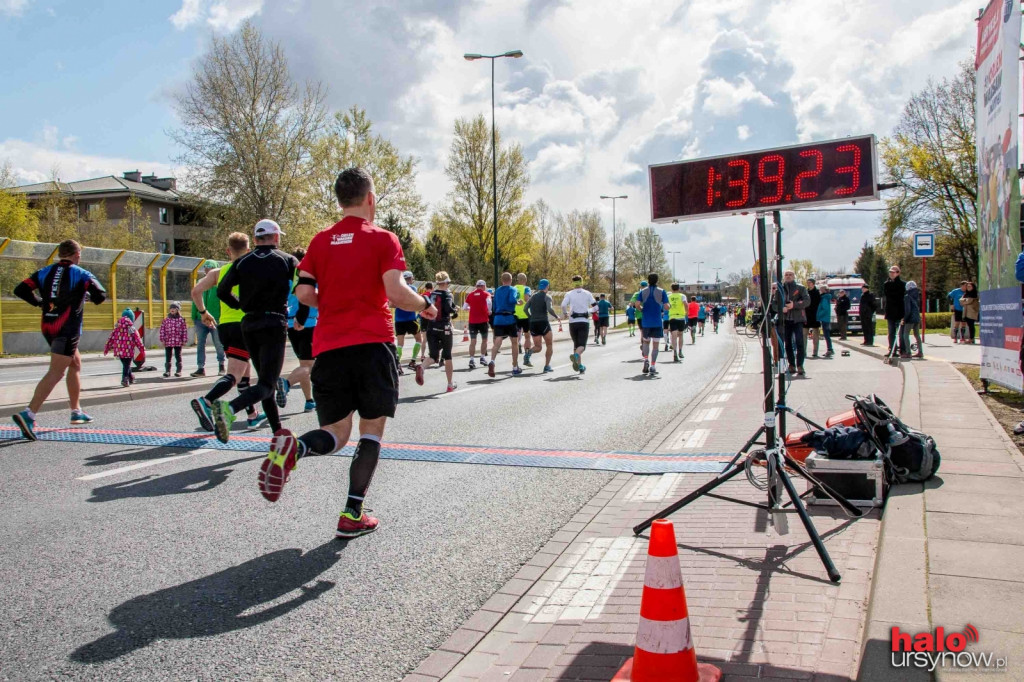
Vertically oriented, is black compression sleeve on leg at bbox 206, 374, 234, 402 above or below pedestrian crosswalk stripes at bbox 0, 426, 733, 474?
above

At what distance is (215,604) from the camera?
130 inches

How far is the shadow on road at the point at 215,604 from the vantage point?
2967 mm

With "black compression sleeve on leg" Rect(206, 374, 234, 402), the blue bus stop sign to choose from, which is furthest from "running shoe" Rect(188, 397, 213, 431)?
the blue bus stop sign

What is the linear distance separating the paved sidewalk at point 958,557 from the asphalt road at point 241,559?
168 centimetres

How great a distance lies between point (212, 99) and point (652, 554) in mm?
37393

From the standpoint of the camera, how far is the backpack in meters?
4.88

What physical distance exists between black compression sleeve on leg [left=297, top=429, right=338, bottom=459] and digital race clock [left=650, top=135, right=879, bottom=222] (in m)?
2.79

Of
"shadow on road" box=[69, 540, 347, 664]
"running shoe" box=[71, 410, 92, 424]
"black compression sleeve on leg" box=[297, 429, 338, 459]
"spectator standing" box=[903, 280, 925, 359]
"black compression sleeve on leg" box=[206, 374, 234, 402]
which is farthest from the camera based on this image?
"spectator standing" box=[903, 280, 925, 359]

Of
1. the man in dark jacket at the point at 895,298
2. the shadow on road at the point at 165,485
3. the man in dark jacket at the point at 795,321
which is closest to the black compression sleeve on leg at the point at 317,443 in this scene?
the shadow on road at the point at 165,485

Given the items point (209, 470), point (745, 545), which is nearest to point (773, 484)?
point (745, 545)

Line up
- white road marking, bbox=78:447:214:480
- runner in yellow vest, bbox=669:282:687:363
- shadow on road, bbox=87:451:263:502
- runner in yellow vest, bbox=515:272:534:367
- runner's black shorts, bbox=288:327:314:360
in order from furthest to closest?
runner in yellow vest, bbox=669:282:687:363
runner in yellow vest, bbox=515:272:534:367
runner's black shorts, bbox=288:327:314:360
white road marking, bbox=78:447:214:480
shadow on road, bbox=87:451:263:502

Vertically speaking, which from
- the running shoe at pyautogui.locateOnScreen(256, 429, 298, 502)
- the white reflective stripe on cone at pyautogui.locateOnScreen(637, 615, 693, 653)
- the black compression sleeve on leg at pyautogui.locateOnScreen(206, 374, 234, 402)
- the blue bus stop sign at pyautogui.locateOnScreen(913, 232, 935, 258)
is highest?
the blue bus stop sign at pyautogui.locateOnScreen(913, 232, 935, 258)

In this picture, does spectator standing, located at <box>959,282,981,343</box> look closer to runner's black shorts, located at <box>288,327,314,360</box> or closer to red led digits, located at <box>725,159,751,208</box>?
runner's black shorts, located at <box>288,327,314,360</box>

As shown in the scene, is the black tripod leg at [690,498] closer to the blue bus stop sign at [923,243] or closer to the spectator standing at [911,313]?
the spectator standing at [911,313]
